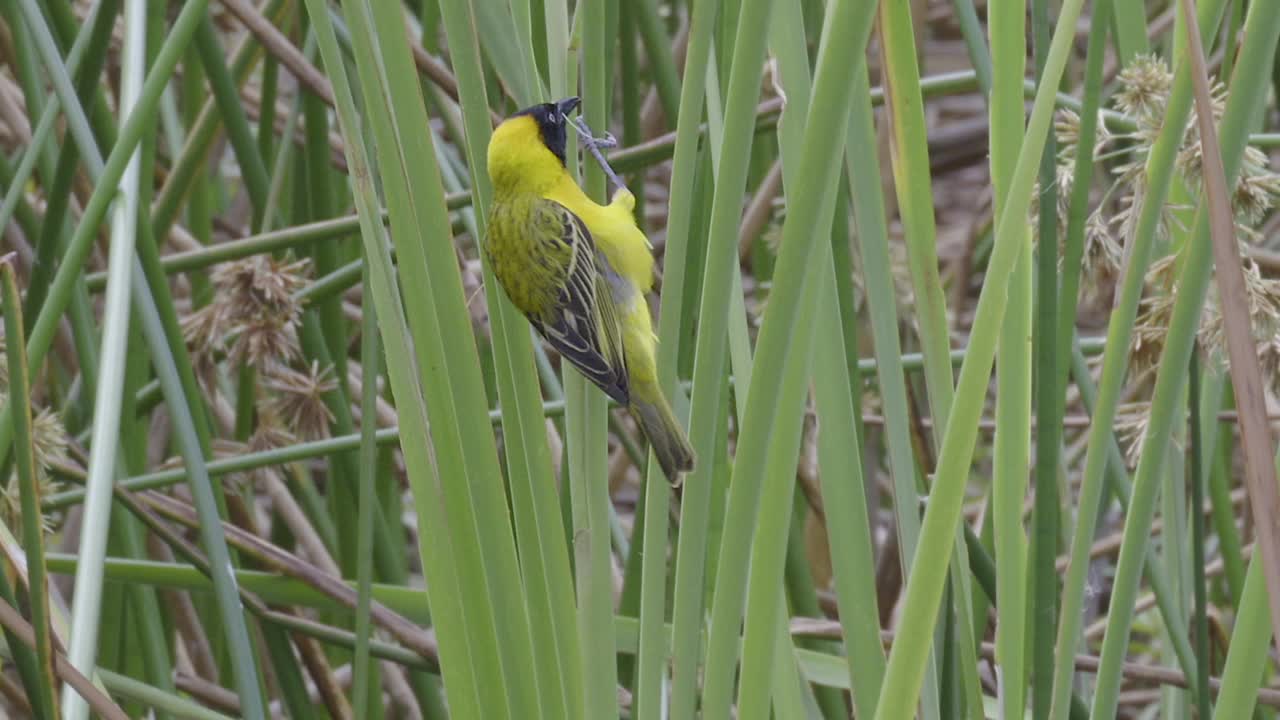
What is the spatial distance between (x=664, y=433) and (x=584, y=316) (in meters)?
0.39

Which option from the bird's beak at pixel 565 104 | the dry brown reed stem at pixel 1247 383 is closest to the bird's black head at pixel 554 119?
the bird's beak at pixel 565 104

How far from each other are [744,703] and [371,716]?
1.21 meters

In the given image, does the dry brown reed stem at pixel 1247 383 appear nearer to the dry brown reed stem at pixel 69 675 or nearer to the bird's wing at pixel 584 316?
the bird's wing at pixel 584 316

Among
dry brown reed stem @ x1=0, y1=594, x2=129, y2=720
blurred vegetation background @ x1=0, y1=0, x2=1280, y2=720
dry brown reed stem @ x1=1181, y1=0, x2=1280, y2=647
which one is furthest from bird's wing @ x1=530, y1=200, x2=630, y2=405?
dry brown reed stem @ x1=1181, y1=0, x2=1280, y2=647

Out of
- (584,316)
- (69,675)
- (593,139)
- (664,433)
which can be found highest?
(593,139)

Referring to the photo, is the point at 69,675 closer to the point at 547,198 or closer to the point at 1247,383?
the point at 1247,383

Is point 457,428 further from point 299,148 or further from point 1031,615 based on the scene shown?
point 299,148

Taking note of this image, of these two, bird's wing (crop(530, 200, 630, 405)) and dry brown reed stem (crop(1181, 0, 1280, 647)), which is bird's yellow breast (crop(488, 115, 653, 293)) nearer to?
bird's wing (crop(530, 200, 630, 405))

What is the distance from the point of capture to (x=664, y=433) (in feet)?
4.30

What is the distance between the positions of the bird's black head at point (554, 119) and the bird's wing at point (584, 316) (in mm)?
93

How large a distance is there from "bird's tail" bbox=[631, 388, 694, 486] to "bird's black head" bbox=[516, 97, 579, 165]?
0.82 feet

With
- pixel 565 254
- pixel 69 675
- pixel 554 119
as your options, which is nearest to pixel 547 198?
pixel 565 254

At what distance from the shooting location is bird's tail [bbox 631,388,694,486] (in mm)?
1112

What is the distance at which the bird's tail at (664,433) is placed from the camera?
3.65 feet
